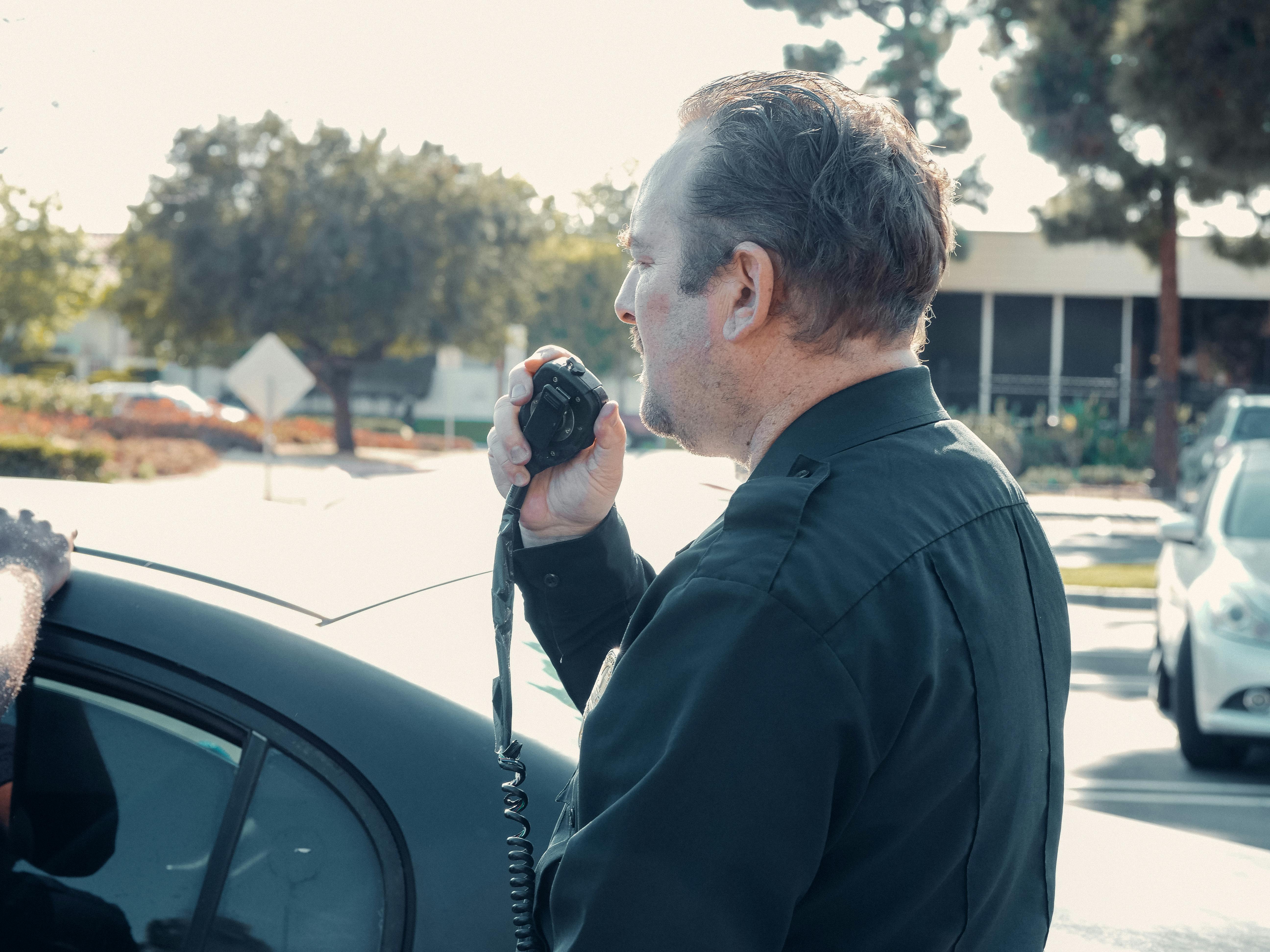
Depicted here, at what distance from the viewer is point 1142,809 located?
233 inches

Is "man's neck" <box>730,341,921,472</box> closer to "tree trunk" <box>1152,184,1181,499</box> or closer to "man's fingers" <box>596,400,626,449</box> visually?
"man's fingers" <box>596,400,626,449</box>

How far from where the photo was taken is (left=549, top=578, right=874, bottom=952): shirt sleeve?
1.06 meters

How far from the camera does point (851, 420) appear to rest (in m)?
1.29

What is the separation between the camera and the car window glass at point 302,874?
5.01 ft

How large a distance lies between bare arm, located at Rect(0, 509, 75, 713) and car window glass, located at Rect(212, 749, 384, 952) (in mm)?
319

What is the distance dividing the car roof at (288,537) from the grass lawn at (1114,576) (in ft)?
38.3

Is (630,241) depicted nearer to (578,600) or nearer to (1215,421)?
(578,600)

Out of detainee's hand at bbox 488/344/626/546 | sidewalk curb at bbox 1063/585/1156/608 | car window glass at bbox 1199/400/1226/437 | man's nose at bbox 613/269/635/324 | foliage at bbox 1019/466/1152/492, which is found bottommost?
foliage at bbox 1019/466/1152/492

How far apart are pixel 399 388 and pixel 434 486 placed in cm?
5375

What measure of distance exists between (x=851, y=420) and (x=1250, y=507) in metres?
6.70

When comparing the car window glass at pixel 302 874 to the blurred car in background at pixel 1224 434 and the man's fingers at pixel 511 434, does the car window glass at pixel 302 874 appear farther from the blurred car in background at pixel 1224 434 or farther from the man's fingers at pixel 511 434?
the blurred car in background at pixel 1224 434

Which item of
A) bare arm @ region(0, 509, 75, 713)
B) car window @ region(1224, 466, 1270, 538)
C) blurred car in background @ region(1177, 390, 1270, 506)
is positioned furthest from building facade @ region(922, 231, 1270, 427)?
bare arm @ region(0, 509, 75, 713)

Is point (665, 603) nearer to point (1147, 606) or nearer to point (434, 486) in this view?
point (434, 486)

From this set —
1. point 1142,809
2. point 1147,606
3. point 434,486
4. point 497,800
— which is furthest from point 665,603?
point 1147,606
